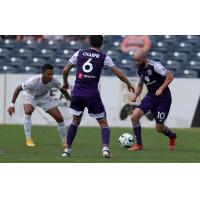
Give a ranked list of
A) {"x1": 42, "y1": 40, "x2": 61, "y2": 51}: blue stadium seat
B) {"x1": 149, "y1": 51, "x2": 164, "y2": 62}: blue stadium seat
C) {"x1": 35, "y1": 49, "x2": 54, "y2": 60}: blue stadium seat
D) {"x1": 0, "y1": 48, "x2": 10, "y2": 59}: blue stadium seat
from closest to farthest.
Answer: {"x1": 149, "y1": 51, "x2": 164, "y2": 62}: blue stadium seat
{"x1": 35, "y1": 49, "x2": 54, "y2": 60}: blue stadium seat
{"x1": 0, "y1": 48, "x2": 10, "y2": 59}: blue stadium seat
{"x1": 42, "y1": 40, "x2": 61, "y2": 51}: blue stadium seat

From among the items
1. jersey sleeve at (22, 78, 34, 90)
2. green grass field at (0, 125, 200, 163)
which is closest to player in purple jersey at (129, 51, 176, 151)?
green grass field at (0, 125, 200, 163)

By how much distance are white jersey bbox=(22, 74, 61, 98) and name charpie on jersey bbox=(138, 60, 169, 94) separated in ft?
6.18

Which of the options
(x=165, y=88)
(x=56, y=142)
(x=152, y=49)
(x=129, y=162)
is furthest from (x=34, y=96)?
(x=152, y=49)

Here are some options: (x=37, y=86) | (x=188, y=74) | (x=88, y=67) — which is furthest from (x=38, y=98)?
(x=188, y=74)

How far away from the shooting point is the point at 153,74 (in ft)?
49.1

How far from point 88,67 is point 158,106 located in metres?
3.10

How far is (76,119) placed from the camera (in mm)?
12922

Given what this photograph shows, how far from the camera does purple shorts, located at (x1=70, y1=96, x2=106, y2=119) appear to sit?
12.8 m

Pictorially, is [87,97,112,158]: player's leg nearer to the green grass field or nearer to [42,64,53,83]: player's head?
the green grass field

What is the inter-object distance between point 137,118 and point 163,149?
2.89ft

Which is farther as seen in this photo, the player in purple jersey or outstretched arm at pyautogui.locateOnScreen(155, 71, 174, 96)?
the player in purple jersey

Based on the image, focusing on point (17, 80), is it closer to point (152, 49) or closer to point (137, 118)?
point (152, 49)

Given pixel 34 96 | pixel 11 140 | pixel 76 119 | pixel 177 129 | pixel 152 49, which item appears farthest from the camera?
pixel 152 49

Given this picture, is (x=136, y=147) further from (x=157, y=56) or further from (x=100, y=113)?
(x=157, y=56)
